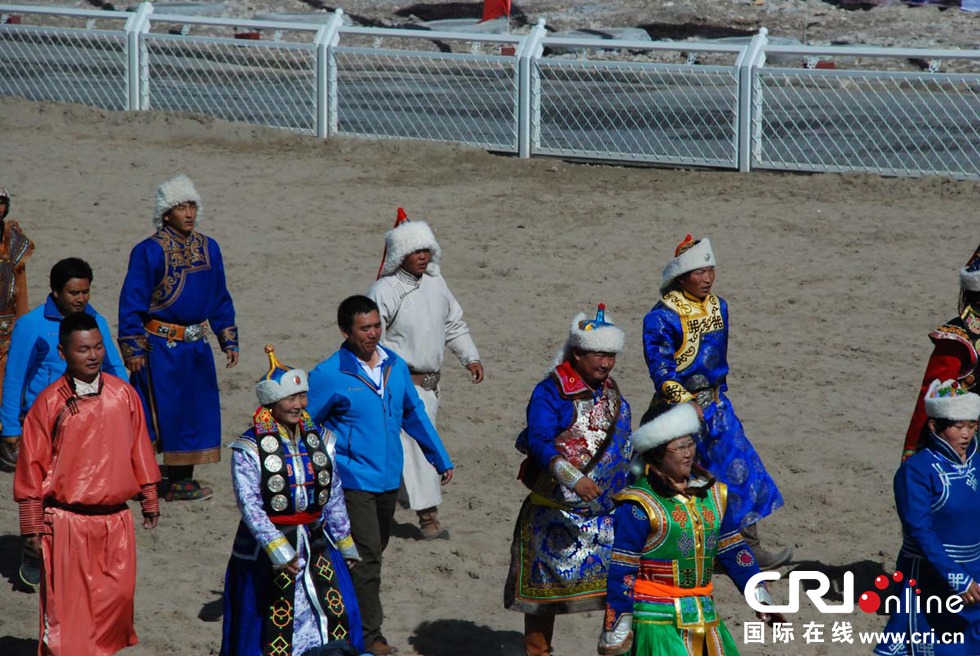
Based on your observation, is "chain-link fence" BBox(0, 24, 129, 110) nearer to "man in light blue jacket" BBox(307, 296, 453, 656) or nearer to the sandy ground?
the sandy ground

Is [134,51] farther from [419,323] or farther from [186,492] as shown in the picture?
[419,323]

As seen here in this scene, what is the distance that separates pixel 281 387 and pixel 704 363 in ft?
7.15

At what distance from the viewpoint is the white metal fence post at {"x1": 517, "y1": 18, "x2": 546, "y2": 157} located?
1479 centimetres

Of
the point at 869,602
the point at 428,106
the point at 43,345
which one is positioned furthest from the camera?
the point at 428,106

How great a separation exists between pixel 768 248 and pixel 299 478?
7.82 metres

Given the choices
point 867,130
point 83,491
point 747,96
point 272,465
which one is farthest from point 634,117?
point 272,465

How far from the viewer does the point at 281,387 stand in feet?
17.1

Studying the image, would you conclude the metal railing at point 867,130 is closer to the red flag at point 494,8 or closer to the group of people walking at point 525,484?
the red flag at point 494,8

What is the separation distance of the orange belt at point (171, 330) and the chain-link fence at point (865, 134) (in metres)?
7.49

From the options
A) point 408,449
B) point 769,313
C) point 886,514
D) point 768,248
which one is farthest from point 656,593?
point 768,248

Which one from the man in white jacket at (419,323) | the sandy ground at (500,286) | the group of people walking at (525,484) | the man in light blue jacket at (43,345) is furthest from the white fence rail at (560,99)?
the man in light blue jacket at (43,345)

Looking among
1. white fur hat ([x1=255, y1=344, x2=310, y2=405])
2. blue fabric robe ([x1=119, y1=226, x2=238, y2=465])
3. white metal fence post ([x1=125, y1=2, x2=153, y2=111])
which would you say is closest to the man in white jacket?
blue fabric robe ([x1=119, y1=226, x2=238, y2=465])

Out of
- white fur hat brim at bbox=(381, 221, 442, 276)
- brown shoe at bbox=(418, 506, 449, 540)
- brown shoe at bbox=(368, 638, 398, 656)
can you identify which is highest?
white fur hat brim at bbox=(381, 221, 442, 276)

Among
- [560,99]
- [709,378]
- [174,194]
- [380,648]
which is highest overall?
[560,99]
